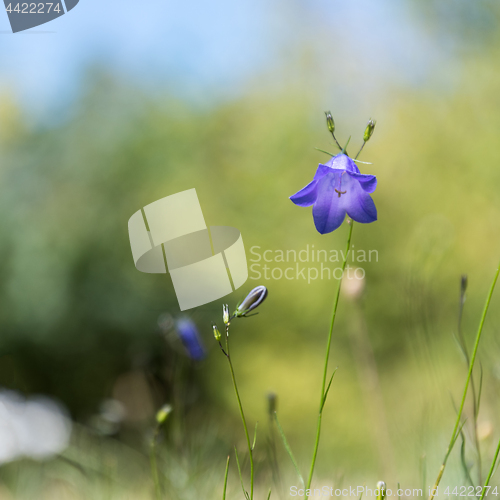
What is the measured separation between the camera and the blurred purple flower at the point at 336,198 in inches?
34.9

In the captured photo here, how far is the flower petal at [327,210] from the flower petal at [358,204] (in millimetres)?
17

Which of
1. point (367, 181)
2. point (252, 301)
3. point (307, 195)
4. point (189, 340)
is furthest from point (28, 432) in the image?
point (367, 181)

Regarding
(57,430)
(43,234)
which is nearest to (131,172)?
(43,234)

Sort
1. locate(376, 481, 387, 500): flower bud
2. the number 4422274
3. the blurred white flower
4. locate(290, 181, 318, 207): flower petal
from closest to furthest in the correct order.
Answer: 1. locate(376, 481, 387, 500): flower bud
2. locate(290, 181, 318, 207): flower petal
3. the blurred white flower
4. the number 4422274

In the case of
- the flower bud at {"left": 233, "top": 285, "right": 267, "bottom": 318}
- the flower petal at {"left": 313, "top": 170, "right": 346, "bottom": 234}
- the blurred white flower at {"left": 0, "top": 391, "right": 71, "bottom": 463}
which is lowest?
the blurred white flower at {"left": 0, "top": 391, "right": 71, "bottom": 463}

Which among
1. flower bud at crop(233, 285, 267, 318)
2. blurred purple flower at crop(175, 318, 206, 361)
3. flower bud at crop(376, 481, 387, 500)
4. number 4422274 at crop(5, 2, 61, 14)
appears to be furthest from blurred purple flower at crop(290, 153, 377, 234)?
number 4422274 at crop(5, 2, 61, 14)

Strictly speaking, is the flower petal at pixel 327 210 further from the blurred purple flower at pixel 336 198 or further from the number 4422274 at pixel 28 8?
the number 4422274 at pixel 28 8

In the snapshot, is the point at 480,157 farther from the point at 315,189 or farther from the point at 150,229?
the point at 315,189

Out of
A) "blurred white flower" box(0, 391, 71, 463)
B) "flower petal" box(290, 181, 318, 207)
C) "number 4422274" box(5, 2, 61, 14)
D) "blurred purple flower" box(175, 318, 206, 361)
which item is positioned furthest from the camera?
"number 4422274" box(5, 2, 61, 14)

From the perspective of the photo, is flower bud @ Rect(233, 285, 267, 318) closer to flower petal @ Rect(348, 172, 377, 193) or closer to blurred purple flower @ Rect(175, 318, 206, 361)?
flower petal @ Rect(348, 172, 377, 193)

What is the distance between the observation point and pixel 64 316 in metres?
3.47

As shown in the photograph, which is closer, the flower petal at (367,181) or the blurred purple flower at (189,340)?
the flower petal at (367,181)

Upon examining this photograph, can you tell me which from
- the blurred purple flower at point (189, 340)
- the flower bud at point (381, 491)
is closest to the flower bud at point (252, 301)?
the flower bud at point (381, 491)

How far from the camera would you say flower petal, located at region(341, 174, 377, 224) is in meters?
0.89
